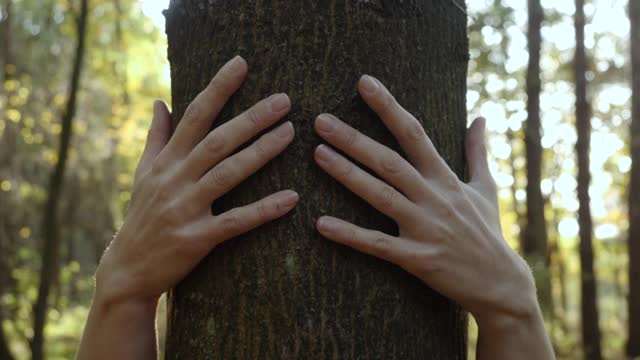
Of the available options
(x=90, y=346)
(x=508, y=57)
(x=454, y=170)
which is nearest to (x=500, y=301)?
(x=454, y=170)

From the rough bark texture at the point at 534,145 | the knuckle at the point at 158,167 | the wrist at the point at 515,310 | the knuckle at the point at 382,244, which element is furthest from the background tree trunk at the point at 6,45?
the wrist at the point at 515,310

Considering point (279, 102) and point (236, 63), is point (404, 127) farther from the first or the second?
point (236, 63)

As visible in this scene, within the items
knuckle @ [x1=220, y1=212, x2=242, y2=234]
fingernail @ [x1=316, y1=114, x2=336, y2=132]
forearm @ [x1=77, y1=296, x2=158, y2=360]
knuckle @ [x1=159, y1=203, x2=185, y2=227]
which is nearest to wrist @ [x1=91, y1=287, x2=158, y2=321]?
forearm @ [x1=77, y1=296, x2=158, y2=360]

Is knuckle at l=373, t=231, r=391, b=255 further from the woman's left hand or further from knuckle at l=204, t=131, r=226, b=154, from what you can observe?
knuckle at l=204, t=131, r=226, b=154

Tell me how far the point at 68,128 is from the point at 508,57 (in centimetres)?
734

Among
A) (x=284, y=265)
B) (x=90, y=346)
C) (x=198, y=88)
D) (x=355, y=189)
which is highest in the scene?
(x=198, y=88)

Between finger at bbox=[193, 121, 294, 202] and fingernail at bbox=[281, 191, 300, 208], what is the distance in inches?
4.1

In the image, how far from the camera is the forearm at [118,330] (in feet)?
5.50

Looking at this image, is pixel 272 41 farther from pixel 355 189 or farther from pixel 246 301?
pixel 246 301

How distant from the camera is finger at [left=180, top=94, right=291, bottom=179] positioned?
60.4 inches

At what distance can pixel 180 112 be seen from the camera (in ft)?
5.84

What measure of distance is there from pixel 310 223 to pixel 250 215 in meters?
0.16

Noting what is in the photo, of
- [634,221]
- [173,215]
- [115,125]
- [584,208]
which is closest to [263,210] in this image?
[173,215]

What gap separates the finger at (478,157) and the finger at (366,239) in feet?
1.36
